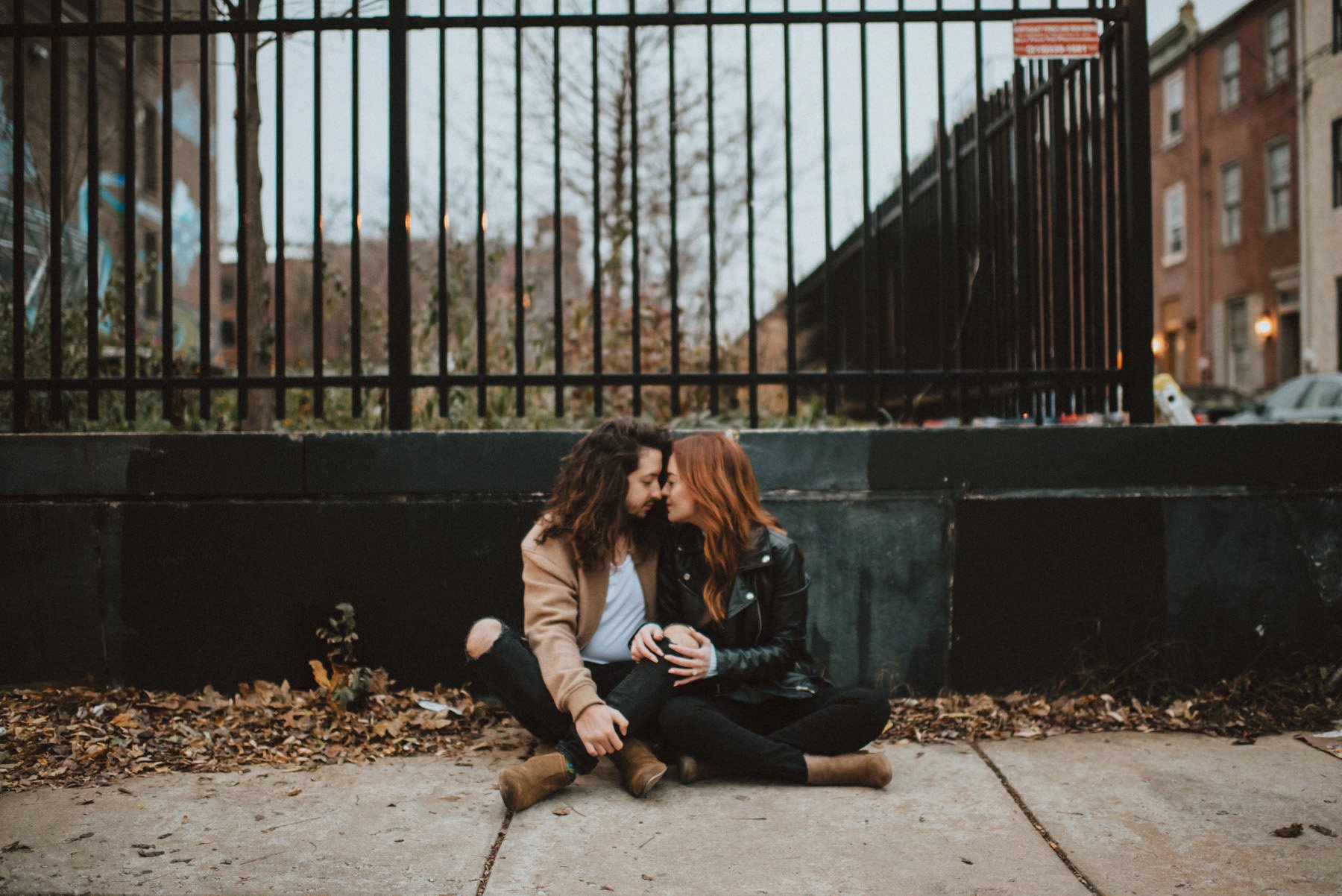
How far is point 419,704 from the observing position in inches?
159

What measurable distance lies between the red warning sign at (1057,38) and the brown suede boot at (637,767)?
10.6 ft

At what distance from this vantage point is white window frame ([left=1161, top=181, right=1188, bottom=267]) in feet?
89.8

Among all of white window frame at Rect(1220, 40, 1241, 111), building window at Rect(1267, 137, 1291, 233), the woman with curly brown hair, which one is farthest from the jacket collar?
white window frame at Rect(1220, 40, 1241, 111)

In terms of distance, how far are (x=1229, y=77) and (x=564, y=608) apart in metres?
27.9

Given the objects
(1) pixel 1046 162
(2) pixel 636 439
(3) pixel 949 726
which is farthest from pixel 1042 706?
(1) pixel 1046 162

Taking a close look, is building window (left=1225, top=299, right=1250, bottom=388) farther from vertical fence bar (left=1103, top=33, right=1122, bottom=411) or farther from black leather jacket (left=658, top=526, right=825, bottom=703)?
black leather jacket (left=658, top=526, right=825, bottom=703)

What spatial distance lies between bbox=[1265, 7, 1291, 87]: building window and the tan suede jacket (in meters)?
25.7

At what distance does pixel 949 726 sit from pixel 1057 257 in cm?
213

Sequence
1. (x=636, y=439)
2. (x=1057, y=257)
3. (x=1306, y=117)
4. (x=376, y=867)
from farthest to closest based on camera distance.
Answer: (x=1306, y=117)
(x=1057, y=257)
(x=636, y=439)
(x=376, y=867)

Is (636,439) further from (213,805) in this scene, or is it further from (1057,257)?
(1057,257)

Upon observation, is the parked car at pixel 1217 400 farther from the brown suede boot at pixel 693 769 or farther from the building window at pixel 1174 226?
the brown suede boot at pixel 693 769

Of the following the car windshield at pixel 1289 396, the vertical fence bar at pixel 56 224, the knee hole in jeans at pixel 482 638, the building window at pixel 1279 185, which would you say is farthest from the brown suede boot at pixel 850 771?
the building window at pixel 1279 185

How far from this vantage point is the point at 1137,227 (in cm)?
434

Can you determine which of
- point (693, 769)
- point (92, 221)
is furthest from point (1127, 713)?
point (92, 221)
